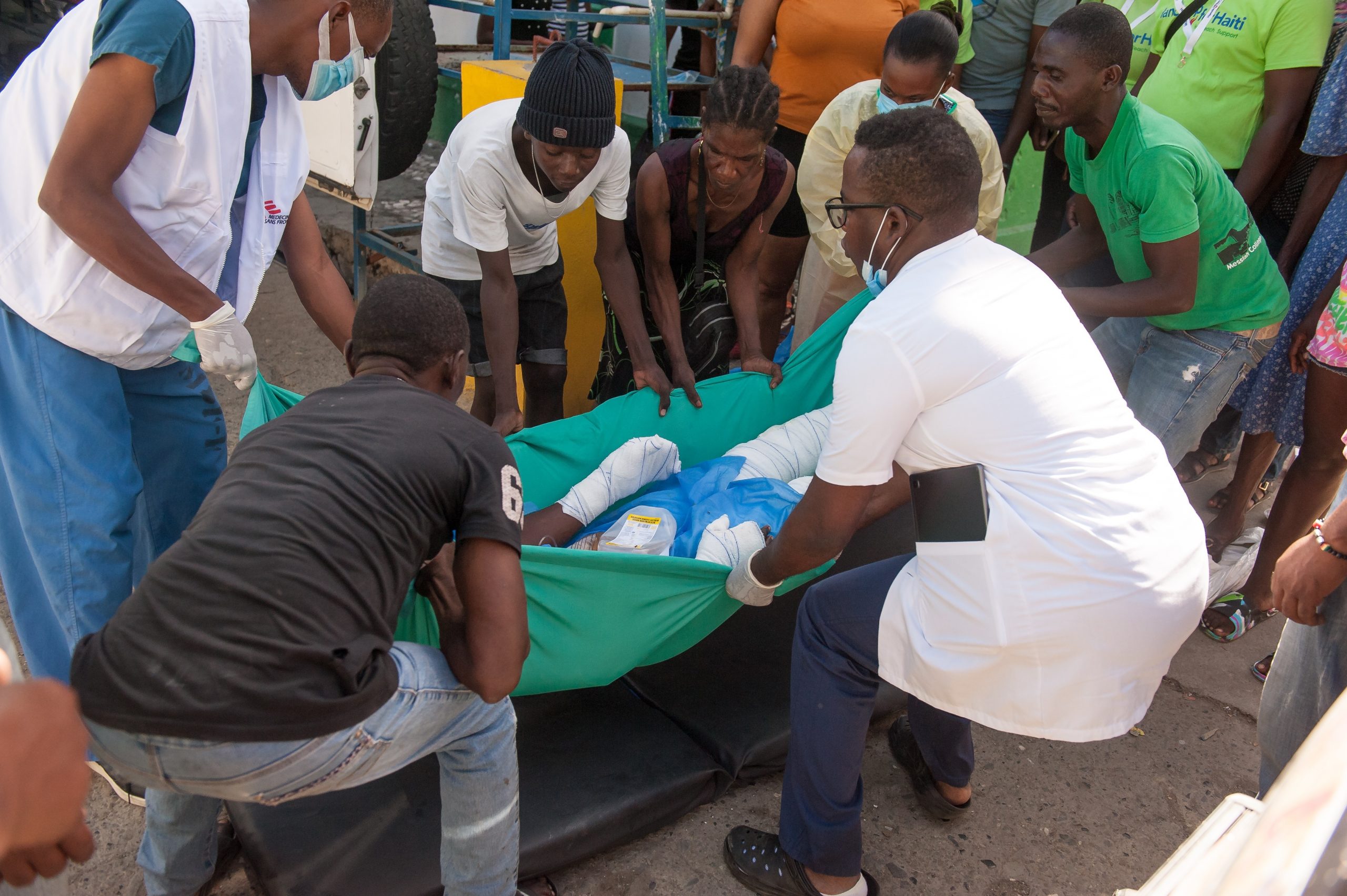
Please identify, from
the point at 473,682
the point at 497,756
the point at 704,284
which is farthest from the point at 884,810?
the point at 704,284

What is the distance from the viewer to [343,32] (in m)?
1.81

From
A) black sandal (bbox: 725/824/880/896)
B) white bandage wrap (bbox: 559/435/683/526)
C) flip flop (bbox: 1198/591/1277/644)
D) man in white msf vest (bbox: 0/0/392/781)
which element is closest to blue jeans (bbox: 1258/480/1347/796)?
black sandal (bbox: 725/824/880/896)

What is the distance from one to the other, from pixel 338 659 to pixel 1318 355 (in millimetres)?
2136

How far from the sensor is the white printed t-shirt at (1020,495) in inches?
60.3

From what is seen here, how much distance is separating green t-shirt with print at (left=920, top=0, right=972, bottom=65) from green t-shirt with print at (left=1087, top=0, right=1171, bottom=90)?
0.52 metres

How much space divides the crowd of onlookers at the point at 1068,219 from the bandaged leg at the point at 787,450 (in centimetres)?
25

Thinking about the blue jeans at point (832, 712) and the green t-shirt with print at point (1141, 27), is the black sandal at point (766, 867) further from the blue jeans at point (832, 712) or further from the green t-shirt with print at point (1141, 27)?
the green t-shirt with print at point (1141, 27)

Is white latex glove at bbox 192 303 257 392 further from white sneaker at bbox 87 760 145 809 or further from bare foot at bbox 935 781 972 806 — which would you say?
bare foot at bbox 935 781 972 806

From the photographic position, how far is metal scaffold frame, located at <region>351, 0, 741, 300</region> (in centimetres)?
373

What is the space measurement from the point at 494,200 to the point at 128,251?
3.47ft

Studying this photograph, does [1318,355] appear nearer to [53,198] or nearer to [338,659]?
[338,659]

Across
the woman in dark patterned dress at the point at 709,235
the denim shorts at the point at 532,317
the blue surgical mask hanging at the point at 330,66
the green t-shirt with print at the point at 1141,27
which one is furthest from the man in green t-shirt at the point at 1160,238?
the blue surgical mask hanging at the point at 330,66

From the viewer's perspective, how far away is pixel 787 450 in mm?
2820

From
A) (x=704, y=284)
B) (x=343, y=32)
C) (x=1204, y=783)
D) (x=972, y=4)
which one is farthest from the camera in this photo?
(x=972, y=4)
